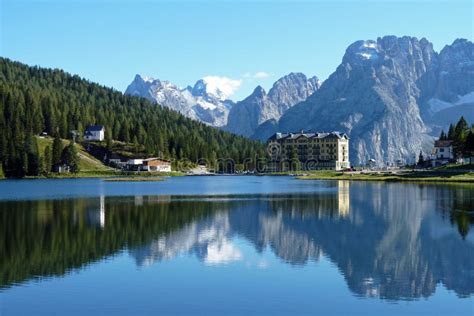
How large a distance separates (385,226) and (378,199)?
100 ft

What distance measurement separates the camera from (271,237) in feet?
155

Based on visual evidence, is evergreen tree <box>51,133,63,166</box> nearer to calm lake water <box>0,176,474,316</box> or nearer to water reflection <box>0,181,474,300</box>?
water reflection <box>0,181,474,300</box>

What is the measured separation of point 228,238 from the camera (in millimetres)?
46031

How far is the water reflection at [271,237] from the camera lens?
33.3m

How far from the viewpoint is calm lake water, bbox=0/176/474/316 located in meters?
26.8

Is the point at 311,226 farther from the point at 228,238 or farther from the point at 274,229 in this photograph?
the point at 228,238

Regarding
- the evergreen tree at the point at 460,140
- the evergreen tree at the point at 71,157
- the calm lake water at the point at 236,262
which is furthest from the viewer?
the evergreen tree at the point at 71,157

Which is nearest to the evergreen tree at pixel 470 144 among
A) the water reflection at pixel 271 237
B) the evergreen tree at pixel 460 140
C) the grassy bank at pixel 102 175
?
the evergreen tree at pixel 460 140

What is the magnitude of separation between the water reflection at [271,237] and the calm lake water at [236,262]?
0.33ft

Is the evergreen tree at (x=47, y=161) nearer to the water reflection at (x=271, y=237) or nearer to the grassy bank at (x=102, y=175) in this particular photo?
the grassy bank at (x=102, y=175)

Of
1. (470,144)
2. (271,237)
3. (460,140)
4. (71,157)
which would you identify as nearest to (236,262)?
(271,237)

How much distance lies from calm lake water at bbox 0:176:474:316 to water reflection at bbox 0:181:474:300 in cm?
10

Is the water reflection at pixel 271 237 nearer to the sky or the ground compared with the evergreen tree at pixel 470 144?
nearer to the ground

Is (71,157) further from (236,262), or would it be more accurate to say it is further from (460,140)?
(236,262)
